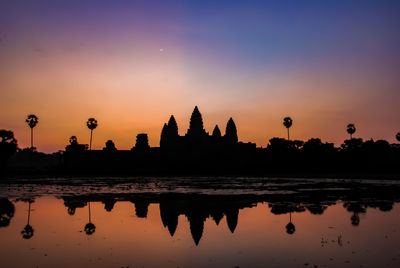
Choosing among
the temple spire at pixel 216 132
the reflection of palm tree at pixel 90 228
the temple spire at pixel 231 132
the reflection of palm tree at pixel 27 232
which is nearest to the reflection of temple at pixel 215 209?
the reflection of palm tree at pixel 90 228

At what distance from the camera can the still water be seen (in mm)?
11609

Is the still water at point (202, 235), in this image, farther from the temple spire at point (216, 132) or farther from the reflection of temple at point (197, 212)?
the temple spire at point (216, 132)

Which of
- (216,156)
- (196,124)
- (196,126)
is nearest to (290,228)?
(216,156)

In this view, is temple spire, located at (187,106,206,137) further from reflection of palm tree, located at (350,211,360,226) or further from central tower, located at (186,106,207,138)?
reflection of palm tree, located at (350,211,360,226)

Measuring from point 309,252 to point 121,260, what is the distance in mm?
5944

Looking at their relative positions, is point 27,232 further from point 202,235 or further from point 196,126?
point 196,126

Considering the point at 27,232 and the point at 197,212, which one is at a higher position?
the point at 197,212

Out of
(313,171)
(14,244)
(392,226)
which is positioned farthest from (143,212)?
(313,171)

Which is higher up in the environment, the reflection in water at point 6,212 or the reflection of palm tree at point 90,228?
the reflection in water at point 6,212

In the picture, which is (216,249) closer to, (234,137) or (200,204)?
(200,204)

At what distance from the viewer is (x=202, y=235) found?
15.6m

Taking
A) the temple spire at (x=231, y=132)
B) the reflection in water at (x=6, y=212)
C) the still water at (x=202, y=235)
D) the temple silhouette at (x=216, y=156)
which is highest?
the temple spire at (x=231, y=132)

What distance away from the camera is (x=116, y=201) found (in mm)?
28672

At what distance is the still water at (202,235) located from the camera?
38.1 feet
